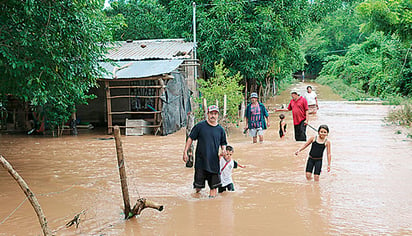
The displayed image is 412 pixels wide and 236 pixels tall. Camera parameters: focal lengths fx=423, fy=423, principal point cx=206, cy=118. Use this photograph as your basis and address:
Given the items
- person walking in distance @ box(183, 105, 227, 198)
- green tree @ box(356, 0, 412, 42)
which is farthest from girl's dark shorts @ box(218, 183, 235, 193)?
green tree @ box(356, 0, 412, 42)

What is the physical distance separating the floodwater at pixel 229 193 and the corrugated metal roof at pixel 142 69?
3.06m

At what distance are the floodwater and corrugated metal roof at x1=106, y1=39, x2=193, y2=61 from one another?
538 cm

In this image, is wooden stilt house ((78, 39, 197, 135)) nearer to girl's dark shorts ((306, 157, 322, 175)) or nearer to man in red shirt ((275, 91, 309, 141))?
man in red shirt ((275, 91, 309, 141))

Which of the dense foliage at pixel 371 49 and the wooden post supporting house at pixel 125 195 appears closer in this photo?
the wooden post supporting house at pixel 125 195

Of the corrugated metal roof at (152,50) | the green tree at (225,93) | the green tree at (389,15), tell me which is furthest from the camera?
the corrugated metal roof at (152,50)

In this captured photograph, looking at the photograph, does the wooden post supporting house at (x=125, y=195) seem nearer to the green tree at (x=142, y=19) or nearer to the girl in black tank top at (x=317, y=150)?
the girl in black tank top at (x=317, y=150)

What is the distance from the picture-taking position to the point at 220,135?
6.38 metres

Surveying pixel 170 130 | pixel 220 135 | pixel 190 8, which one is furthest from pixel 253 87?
pixel 220 135

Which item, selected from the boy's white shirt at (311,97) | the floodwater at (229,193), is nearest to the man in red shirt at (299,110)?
the floodwater at (229,193)

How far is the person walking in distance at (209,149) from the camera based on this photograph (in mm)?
6254

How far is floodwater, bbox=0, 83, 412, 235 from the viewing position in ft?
17.4

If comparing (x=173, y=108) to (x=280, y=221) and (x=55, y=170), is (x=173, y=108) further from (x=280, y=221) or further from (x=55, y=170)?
(x=280, y=221)

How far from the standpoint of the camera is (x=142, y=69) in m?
15.1

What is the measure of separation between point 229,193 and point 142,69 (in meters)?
9.12
